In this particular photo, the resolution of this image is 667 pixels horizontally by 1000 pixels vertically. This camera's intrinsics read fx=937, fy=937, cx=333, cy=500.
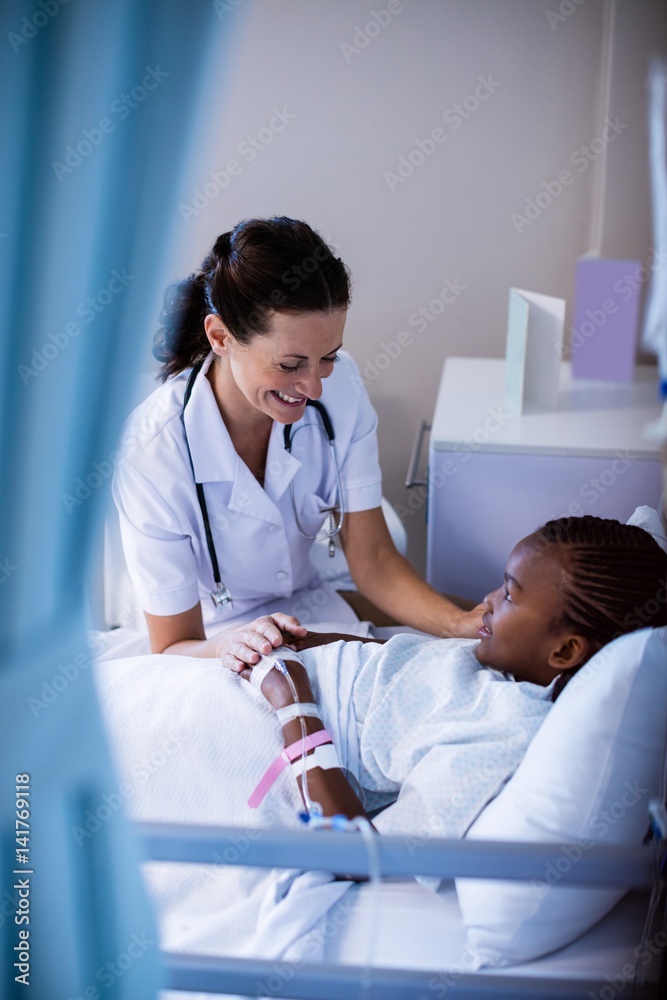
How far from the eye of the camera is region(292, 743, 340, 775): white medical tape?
→ 1.21m

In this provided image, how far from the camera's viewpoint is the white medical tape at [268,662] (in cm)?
136

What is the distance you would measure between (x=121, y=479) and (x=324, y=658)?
46 cm

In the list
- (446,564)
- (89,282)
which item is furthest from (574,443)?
(89,282)

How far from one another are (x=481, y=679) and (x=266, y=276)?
2.19 ft

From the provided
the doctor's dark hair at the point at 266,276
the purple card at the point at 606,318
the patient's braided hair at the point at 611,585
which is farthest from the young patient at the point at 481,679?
the purple card at the point at 606,318

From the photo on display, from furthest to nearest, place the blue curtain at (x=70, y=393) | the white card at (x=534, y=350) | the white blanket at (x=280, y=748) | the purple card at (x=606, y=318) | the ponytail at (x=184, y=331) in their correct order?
the purple card at (x=606, y=318), the white card at (x=534, y=350), the ponytail at (x=184, y=331), the white blanket at (x=280, y=748), the blue curtain at (x=70, y=393)
